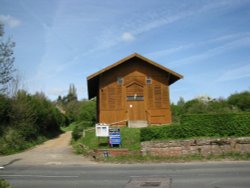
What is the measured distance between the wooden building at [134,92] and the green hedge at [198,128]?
7885mm

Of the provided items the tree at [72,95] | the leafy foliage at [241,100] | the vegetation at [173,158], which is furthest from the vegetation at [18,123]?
the tree at [72,95]

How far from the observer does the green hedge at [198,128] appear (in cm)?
1903

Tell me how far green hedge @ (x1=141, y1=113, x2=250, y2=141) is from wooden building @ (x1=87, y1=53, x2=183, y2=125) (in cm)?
788

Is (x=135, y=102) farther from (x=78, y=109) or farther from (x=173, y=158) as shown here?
(x=78, y=109)

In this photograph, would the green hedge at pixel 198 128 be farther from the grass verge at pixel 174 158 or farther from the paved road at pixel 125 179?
the paved road at pixel 125 179

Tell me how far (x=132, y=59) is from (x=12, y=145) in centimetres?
1317

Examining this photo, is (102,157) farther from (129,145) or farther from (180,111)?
(180,111)

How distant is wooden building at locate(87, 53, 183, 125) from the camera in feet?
89.7

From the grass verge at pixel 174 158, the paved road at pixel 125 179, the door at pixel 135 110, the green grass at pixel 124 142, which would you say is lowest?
the paved road at pixel 125 179

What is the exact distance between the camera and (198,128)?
1934cm

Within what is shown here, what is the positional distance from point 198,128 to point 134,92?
9.53 meters

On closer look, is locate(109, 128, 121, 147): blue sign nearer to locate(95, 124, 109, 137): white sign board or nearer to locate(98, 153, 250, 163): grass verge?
locate(95, 124, 109, 137): white sign board

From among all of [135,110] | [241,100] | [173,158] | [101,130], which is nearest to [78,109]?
[241,100]

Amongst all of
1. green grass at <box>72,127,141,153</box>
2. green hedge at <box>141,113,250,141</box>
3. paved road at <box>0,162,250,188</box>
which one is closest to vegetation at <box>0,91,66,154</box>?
green grass at <box>72,127,141,153</box>
